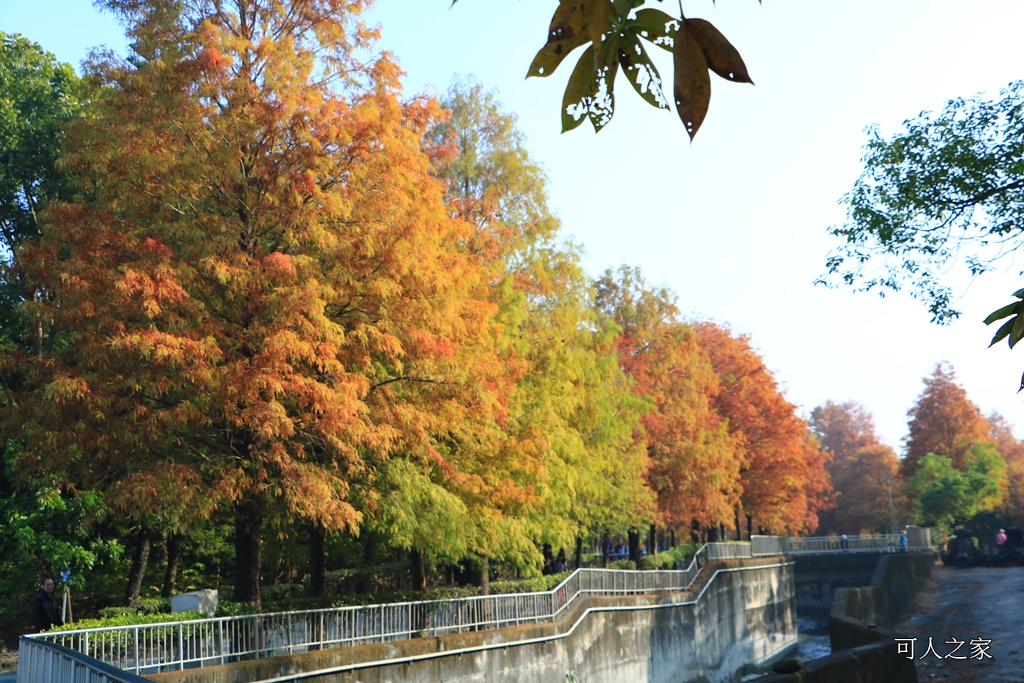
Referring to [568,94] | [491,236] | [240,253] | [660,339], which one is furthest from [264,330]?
[660,339]

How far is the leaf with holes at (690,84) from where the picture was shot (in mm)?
2377

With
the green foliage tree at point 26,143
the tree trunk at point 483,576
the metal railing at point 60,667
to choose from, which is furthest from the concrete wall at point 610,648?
the green foliage tree at point 26,143

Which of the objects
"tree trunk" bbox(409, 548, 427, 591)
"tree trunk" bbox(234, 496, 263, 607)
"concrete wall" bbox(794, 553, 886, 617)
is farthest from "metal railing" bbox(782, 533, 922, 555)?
"tree trunk" bbox(234, 496, 263, 607)

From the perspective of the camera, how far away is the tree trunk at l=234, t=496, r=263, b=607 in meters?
17.6

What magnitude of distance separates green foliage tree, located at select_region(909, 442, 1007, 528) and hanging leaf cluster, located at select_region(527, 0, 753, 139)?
68180mm

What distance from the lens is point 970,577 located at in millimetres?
48531

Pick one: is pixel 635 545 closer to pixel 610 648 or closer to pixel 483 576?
pixel 610 648

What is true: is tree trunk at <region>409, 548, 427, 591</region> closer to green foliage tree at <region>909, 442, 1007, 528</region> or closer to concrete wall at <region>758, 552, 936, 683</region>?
concrete wall at <region>758, 552, 936, 683</region>

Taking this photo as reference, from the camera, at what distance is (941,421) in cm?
7988

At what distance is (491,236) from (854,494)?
77211mm

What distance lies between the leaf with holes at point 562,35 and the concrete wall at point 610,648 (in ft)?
41.0

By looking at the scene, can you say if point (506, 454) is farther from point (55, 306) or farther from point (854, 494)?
point (854, 494)

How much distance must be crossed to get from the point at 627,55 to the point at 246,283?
14.2m

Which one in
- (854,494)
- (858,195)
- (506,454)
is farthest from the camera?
(854,494)
